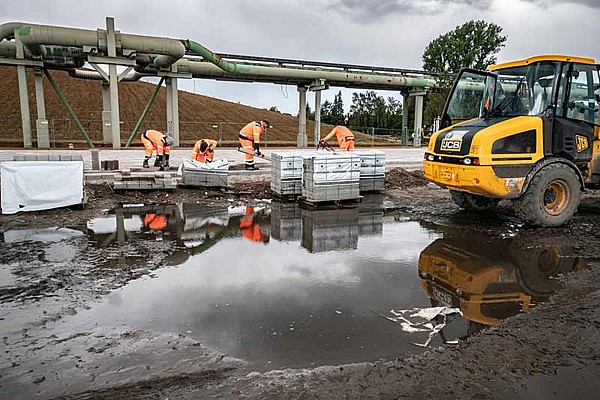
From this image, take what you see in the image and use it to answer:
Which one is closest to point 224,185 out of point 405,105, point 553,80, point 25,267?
point 25,267

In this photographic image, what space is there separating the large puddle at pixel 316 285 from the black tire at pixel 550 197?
957 millimetres

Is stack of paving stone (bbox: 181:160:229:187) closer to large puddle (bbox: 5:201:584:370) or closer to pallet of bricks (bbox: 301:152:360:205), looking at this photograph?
pallet of bricks (bbox: 301:152:360:205)

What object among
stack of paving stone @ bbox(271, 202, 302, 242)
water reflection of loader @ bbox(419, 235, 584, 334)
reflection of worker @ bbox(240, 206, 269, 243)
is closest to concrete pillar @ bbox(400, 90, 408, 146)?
stack of paving stone @ bbox(271, 202, 302, 242)

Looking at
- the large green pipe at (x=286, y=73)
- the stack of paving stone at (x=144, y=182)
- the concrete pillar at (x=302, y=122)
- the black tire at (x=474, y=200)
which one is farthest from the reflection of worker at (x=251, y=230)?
the concrete pillar at (x=302, y=122)

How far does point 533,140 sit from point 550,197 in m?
1.35

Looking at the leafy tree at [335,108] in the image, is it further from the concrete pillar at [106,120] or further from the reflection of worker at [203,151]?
the reflection of worker at [203,151]

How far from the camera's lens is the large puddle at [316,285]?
13.2 feet

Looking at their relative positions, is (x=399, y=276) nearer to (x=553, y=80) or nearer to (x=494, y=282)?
(x=494, y=282)

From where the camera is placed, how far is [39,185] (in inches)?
352

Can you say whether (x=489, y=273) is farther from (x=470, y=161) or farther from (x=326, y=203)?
(x=326, y=203)

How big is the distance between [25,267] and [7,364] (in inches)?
105

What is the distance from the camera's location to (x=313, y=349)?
12.5 feet

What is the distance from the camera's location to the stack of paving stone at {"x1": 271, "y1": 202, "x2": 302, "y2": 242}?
789 cm

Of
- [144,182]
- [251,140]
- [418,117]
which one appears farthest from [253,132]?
[418,117]
